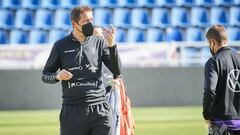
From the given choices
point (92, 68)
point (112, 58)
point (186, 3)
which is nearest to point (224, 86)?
point (112, 58)

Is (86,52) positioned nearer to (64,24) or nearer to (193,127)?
(193,127)

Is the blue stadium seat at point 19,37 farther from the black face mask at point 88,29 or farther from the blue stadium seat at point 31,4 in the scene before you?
the black face mask at point 88,29

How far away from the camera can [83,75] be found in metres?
6.24

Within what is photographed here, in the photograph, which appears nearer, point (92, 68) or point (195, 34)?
point (92, 68)

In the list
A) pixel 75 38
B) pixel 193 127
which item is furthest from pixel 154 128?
pixel 75 38

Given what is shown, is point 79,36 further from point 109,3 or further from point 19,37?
point 109,3

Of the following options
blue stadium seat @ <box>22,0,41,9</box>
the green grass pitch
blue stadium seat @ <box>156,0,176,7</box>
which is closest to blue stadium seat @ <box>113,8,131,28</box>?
blue stadium seat @ <box>156,0,176,7</box>

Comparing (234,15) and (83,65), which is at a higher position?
(234,15)

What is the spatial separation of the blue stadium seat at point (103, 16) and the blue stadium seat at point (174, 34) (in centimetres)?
236

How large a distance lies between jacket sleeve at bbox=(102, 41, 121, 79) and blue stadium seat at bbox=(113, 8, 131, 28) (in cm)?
1749

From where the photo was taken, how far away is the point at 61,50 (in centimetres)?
633

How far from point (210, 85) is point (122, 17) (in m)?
18.4

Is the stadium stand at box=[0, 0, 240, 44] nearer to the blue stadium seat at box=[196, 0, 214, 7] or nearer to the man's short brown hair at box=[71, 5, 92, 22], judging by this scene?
the blue stadium seat at box=[196, 0, 214, 7]

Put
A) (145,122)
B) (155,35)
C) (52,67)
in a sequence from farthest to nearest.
A: (155,35) → (145,122) → (52,67)
